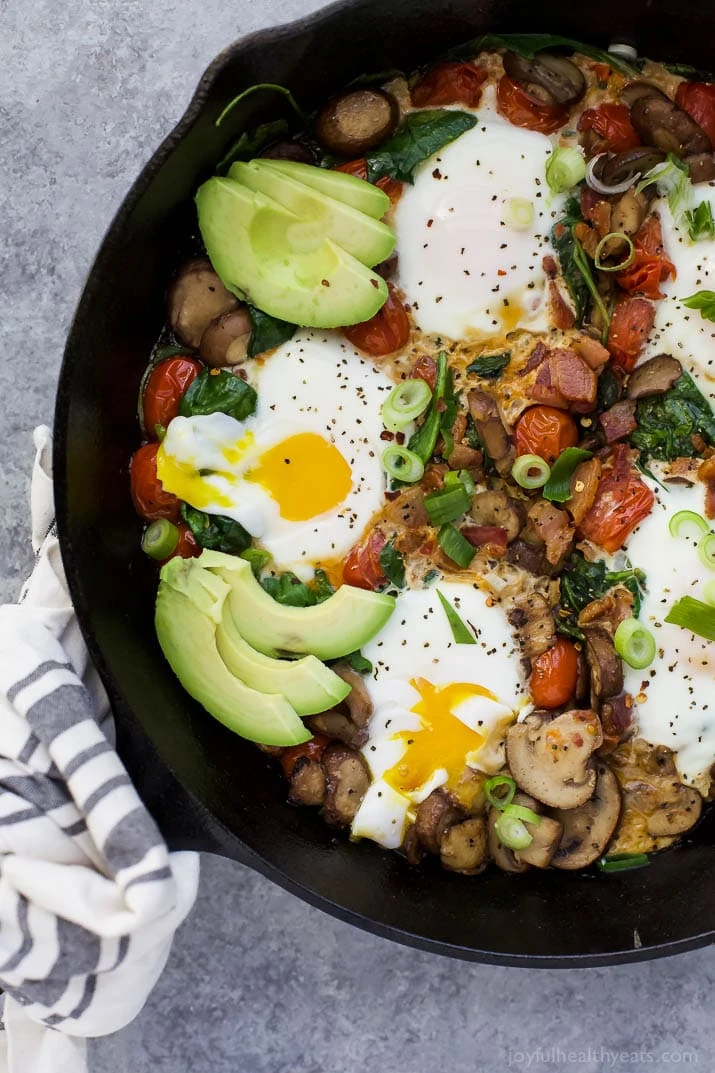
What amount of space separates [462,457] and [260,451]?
2.26ft

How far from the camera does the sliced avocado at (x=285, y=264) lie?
335 centimetres

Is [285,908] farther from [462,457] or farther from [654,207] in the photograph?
[654,207]

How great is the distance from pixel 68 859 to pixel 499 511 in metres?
1.79

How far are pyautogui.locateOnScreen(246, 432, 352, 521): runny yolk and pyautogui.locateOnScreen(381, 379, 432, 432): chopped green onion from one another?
210mm

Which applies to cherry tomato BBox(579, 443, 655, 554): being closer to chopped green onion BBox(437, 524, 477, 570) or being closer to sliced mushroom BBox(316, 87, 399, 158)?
chopped green onion BBox(437, 524, 477, 570)

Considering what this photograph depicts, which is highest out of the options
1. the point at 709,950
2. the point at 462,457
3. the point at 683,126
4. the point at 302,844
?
the point at 683,126

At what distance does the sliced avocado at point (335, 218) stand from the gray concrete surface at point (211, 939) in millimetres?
720

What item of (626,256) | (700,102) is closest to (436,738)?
(626,256)

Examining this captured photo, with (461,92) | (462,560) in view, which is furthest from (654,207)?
(462,560)

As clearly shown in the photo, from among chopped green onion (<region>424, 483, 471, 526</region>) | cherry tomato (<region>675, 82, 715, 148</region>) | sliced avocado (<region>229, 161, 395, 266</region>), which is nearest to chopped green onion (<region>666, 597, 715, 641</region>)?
chopped green onion (<region>424, 483, 471, 526</region>)

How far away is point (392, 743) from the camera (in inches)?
143

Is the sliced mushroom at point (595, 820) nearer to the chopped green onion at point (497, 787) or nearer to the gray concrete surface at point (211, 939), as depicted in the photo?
the chopped green onion at point (497, 787)

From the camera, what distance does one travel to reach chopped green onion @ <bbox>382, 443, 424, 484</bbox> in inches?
139

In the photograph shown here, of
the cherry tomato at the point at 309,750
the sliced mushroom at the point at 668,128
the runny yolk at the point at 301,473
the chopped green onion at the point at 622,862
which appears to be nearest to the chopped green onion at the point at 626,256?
the sliced mushroom at the point at 668,128
